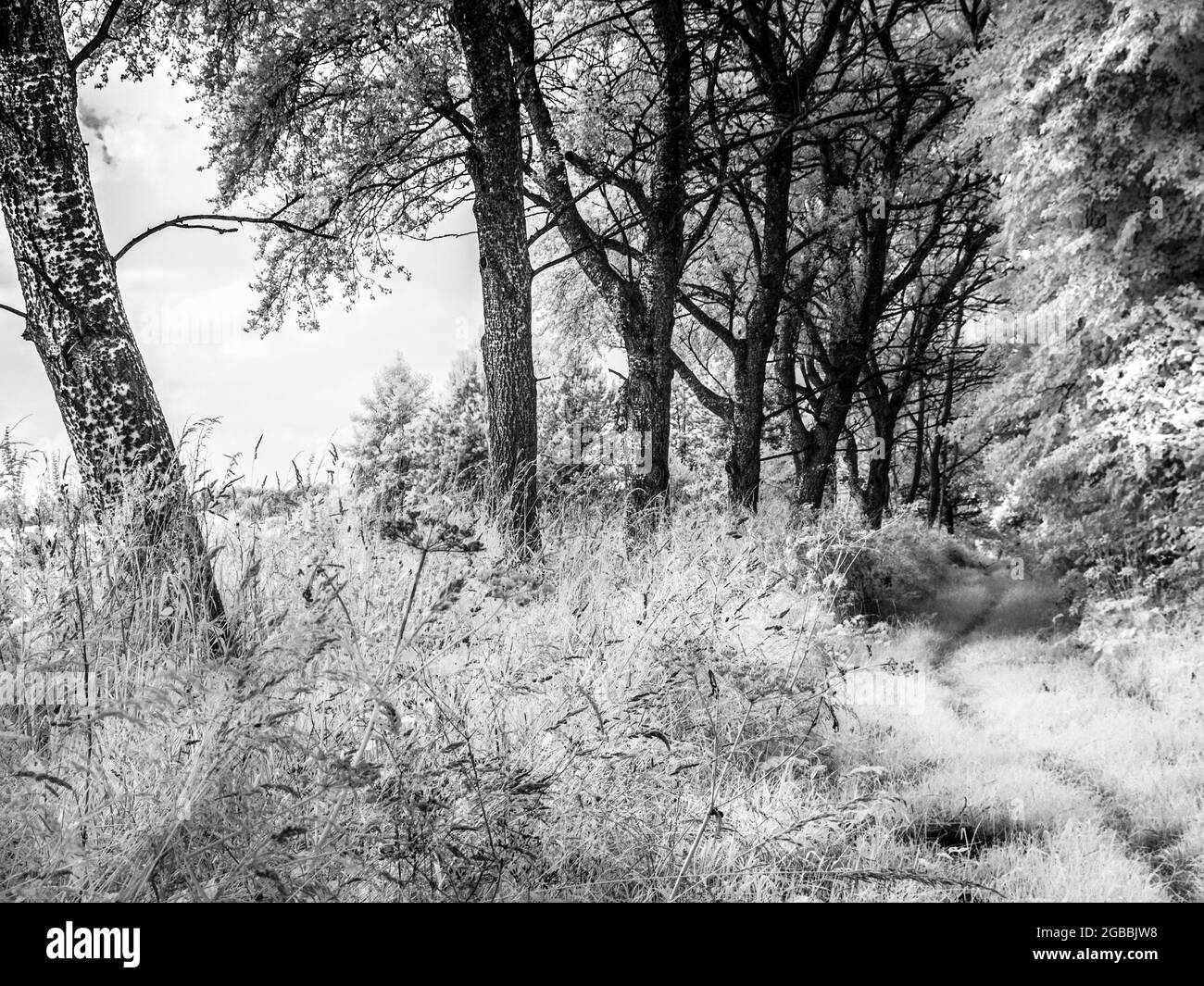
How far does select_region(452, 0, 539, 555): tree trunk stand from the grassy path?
3.68 metres

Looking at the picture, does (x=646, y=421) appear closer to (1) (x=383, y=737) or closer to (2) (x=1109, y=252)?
(2) (x=1109, y=252)

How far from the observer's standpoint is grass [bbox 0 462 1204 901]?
207 centimetres

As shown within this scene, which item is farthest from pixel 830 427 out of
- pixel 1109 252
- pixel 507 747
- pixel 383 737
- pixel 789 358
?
pixel 383 737

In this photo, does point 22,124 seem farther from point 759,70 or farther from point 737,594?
point 759,70

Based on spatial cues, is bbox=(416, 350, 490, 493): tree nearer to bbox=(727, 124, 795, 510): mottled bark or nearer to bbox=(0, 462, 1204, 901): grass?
bbox=(727, 124, 795, 510): mottled bark

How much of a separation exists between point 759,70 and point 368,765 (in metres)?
10.7

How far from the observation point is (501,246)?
22.4 feet

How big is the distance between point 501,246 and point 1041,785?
5.84m

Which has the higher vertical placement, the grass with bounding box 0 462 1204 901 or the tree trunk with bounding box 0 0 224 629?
the tree trunk with bounding box 0 0 224 629

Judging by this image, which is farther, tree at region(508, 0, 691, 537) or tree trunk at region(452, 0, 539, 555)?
tree at region(508, 0, 691, 537)

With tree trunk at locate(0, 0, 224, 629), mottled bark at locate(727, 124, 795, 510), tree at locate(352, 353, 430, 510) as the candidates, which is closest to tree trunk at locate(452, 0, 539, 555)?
tree trunk at locate(0, 0, 224, 629)

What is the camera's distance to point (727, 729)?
3764 millimetres
